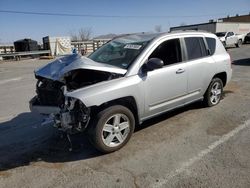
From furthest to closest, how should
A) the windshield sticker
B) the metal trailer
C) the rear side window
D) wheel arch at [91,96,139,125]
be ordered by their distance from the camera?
the metal trailer < the rear side window < the windshield sticker < wheel arch at [91,96,139,125]

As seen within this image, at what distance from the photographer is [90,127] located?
3619mm

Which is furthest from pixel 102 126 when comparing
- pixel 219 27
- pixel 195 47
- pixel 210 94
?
pixel 219 27

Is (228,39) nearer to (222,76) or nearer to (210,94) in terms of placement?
(222,76)

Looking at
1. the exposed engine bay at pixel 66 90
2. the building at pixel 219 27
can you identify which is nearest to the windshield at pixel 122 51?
the exposed engine bay at pixel 66 90

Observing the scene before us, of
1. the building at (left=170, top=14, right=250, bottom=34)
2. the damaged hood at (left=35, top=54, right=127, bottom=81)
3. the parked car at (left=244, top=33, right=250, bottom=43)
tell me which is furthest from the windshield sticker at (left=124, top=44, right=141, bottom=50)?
the parked car at (left=244, top=33, right=250, bottom=43)

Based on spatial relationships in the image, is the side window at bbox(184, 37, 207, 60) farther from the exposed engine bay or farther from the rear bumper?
the rear bumper

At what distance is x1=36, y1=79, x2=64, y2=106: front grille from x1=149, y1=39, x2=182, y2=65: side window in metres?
1.67

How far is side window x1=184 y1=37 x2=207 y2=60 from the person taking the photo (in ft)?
16.1

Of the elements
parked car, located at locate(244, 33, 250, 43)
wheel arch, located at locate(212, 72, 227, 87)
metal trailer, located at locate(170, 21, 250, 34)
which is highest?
metal trailer, located at locate(170, 21, 250, 34)

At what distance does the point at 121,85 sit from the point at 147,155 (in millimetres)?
1107

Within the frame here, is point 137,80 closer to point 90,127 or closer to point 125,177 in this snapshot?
point 90,127

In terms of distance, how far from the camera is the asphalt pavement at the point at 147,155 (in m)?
3.15

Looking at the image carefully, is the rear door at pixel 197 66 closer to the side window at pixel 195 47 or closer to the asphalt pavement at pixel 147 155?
the side window at pixel 195 47

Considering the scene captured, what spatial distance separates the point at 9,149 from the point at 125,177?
2.13 meters
